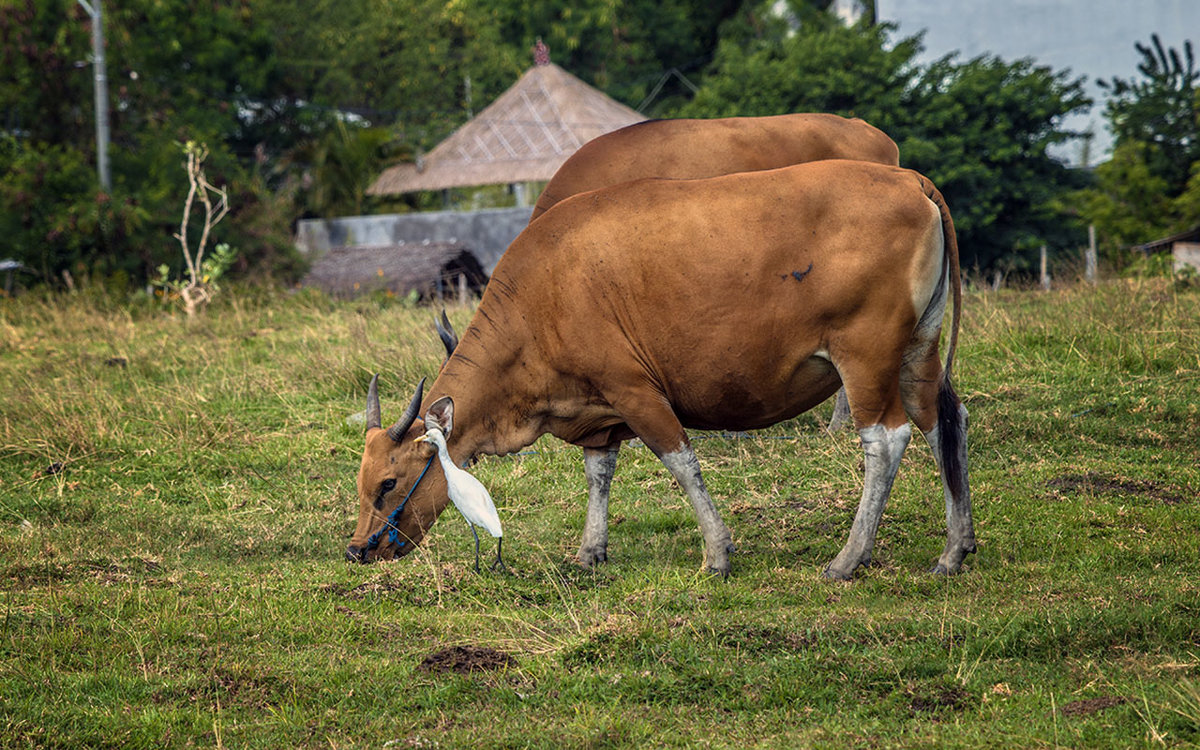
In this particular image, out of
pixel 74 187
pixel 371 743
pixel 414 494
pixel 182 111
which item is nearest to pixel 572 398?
pixel 414 494

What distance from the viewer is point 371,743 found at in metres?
4.15

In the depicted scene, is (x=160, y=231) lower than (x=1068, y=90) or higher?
lower

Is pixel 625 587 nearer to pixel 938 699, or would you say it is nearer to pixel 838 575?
pixel 838 575

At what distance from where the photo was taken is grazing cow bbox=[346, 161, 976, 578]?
227 inches

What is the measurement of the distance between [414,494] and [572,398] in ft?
3.12

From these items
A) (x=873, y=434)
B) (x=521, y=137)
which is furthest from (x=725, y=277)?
(x=521, y=137)

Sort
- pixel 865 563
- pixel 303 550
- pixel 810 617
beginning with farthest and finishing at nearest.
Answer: pixel 303 550
pixel 865 563
pixel 810 617

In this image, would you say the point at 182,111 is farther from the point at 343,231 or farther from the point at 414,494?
the point at 414,494

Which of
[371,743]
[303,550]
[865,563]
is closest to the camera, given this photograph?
[371,743]

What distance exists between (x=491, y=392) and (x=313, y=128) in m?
31.0

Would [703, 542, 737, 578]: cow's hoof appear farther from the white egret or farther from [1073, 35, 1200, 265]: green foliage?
[1073, 35, 1200, 265]: green foliage

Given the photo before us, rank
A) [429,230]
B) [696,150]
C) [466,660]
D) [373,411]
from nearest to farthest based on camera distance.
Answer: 1. [466,660]
2. [373,411]
3. [696,150]
4. [429,230]

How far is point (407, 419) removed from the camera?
19.6 feet

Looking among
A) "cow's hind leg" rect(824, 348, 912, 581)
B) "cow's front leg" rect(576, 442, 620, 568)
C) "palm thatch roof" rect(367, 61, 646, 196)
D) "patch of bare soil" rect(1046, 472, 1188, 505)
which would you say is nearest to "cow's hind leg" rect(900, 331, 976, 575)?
"cow's hind leg" rect(824, 348, 912, 581)
